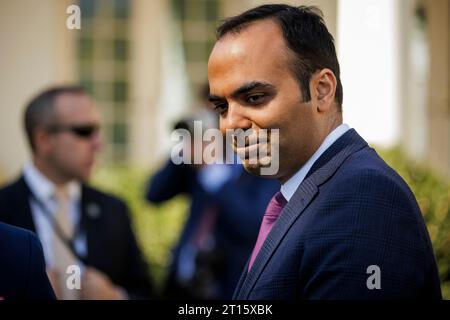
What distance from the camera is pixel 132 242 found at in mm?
4590

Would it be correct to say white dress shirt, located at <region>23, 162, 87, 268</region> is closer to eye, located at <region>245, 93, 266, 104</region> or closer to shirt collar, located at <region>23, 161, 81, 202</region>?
shirt collar, located at <region>23, 161, 81, 202</region>

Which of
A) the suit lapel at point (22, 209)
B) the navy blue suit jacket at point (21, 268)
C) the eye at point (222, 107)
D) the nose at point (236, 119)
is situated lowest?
the suit lapel at point (22, 209)

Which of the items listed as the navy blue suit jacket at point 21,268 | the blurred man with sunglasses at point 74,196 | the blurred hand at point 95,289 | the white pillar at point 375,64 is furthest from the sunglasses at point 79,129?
the navy blue suit jacket at point 21,268

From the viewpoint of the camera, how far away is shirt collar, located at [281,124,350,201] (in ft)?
6.94

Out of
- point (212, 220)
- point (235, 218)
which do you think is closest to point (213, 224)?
point (212, 220)

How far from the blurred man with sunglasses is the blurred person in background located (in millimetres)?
514

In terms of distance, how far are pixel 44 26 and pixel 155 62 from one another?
151cm

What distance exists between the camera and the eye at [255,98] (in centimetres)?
204

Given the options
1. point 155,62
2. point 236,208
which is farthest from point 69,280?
point 155,62

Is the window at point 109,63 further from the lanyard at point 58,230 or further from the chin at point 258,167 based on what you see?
the chin at point 258,167

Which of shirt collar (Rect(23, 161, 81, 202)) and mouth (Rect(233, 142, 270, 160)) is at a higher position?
mouth (Rect(233, 142, 270, 160))

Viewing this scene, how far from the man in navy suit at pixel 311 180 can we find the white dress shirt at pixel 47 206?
1.91m

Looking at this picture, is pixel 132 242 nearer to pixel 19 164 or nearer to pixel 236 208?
pixel 236 208

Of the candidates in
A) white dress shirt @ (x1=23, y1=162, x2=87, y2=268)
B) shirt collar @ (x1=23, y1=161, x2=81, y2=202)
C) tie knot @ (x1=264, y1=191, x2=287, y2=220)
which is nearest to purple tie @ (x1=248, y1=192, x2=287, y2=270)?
tie knot @ (x1=264, y1=191, x2=287, y2=220)
